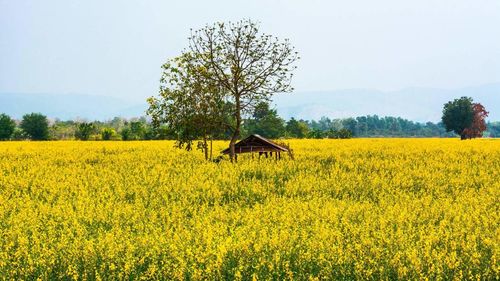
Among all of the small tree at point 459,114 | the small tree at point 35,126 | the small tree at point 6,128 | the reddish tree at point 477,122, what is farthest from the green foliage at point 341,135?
the small tree at point 6,128

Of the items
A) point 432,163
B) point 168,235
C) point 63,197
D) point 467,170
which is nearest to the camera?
point 168,235

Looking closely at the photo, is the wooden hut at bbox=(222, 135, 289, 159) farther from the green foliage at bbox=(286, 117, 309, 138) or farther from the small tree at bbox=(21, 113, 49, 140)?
the small tree at bbox=(21, 113, 49, 140)

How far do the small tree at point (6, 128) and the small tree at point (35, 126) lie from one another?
2.19m

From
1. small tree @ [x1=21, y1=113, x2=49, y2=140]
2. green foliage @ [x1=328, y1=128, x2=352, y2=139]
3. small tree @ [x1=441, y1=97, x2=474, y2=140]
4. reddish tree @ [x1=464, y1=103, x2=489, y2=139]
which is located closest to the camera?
small tree @ [x1=441, y1=97, x2=474, y2=140]

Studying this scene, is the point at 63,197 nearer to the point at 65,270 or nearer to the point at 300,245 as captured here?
the point at 65,270

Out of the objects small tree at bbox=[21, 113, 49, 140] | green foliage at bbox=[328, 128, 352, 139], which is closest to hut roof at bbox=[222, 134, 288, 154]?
small tree at bbox=[21, 113, 49, 140]

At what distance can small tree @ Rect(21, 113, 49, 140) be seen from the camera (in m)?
99.4

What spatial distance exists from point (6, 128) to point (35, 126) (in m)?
5.28

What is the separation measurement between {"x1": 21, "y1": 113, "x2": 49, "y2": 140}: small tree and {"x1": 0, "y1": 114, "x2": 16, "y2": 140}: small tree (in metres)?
2.19

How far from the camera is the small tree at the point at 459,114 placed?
8738 cm

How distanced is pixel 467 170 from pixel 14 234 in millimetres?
19010

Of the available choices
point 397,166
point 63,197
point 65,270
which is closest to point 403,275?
point 65,270

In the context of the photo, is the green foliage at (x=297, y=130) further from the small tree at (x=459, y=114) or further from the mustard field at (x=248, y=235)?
the mustard field at (x=248, y=235)

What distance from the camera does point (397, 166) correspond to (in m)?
23.2
